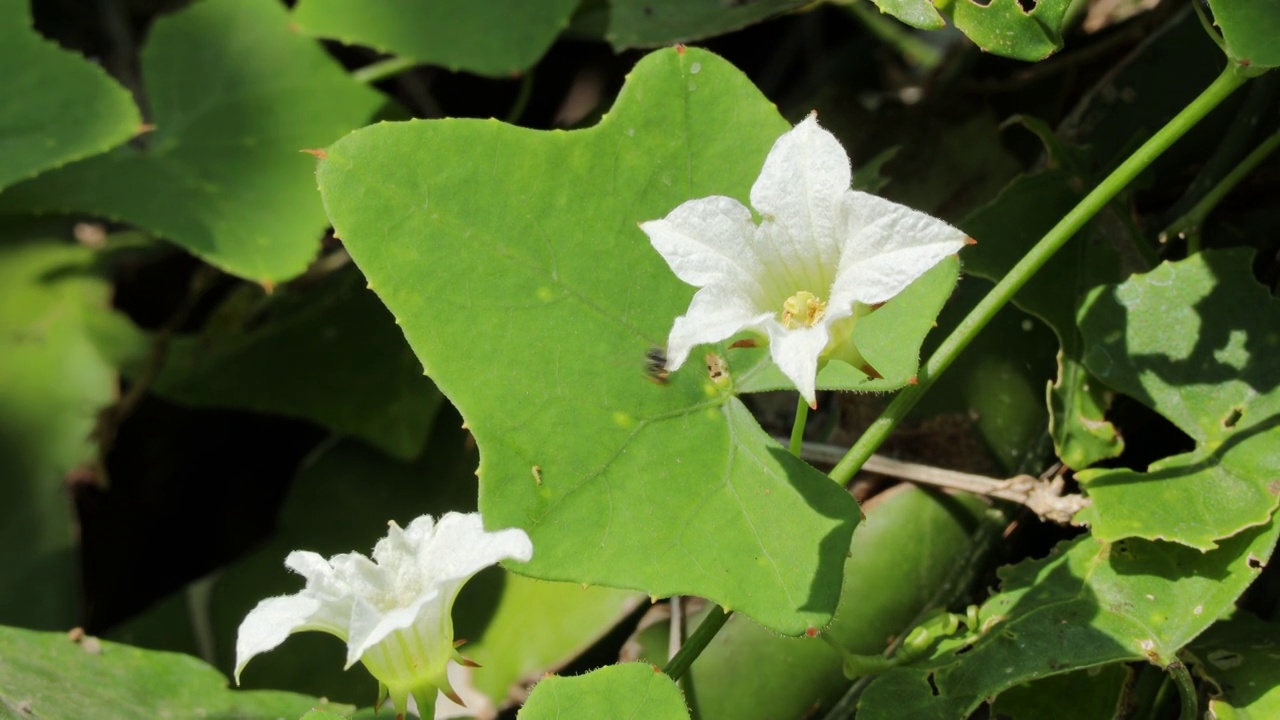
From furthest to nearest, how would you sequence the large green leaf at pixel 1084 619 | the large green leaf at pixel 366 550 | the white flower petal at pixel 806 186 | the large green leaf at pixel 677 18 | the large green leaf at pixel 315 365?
1. the large green leaf at pixel 315 365
2. the large green leaf at pixel 677 18
3. the large green leaf at pixel 366 550
4. the large green leaf at pixel 1084 619
5. the white flower petal at pixel 806 186

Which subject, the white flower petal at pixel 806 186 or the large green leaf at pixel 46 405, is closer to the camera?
the white flower petal at pixel 806 186

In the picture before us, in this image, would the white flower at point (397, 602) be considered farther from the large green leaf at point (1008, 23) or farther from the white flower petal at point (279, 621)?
the large green leaf at point (1008, 23)

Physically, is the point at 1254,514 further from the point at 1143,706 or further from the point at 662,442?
the point at 662,442

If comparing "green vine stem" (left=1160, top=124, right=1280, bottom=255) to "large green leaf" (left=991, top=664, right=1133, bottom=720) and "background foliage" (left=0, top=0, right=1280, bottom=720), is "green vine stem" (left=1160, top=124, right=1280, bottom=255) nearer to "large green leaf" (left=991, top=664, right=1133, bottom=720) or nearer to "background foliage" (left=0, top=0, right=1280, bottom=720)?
"background foliage" (left=0, top=0, right=1280, bottom=720)

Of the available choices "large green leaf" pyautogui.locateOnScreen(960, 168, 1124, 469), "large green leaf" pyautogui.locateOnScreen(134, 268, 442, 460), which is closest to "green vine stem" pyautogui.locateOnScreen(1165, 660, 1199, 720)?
"large green leaf" pyautogui.locateOnScreen(960, 168, 1124, 469)

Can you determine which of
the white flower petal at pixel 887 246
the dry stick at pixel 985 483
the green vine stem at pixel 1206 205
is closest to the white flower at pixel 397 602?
the white flower petal at pixel 887 246

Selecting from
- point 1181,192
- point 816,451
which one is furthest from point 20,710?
point 1181,192
